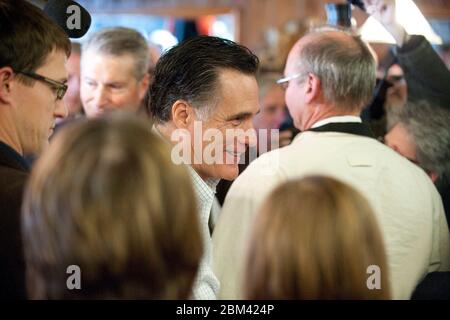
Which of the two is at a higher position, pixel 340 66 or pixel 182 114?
pixel 340 66

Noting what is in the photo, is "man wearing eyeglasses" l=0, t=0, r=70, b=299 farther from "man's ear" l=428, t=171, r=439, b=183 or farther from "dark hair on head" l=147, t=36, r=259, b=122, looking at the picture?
"man's ear" l=428, t=171, r=439, b=183

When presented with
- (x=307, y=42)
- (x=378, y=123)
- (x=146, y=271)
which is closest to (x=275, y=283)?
(x=146, y=271)

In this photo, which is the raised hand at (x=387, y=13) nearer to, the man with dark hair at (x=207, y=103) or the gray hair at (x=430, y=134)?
the gray hair at (x=430, y=134)

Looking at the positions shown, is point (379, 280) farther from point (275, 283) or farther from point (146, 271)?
point (146, 271)

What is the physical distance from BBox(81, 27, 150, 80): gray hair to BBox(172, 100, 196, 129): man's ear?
1.09 m

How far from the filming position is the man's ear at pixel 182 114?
205 cm

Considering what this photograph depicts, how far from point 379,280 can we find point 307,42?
→ 4.80 ft

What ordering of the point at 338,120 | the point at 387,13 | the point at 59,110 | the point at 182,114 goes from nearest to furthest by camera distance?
1. the point at 59,110
2. the point at 182,114
3. the point at 338,120
4. the point at 387,13

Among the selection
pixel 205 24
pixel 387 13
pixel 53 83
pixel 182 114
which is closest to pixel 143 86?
pixel 387 13

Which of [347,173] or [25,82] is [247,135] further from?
[25,82]

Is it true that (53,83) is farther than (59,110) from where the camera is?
No

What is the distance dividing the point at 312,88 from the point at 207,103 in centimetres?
54

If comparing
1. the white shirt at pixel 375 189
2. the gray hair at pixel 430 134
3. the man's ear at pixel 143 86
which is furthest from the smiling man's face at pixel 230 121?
the man's ear at pixel 143 86

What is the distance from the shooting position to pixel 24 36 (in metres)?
1.57
